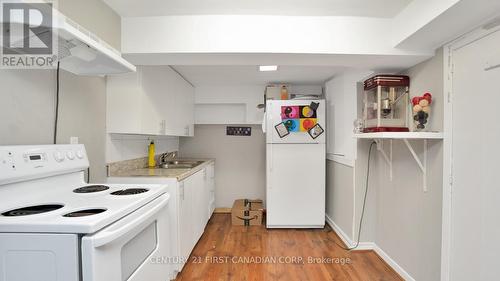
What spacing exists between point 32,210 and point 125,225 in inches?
17.1

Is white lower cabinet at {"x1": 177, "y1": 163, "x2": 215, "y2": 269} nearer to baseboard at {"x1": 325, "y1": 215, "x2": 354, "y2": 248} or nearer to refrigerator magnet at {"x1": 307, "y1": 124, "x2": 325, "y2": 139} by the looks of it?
refrigerator magnet at {"x1": 307, "y1": 124, "x2": 325, "y2": 139}

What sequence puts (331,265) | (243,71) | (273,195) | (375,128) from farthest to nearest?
(273,195)
(243,71)
(331,265)
(375,128)

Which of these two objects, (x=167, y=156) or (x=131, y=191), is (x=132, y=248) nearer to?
(x=131, y=191)

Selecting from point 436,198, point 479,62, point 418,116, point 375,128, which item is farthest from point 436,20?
point 436,198

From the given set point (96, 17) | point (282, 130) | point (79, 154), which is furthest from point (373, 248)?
point (96, 17)

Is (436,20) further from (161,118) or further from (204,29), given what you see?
(161,118)

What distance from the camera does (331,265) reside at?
7.53ft

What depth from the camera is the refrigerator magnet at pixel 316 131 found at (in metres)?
3.07

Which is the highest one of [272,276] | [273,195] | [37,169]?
[37,169]

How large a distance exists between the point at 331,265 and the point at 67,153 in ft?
7.84

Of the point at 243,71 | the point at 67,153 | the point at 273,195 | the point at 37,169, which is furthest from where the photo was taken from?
the point at 273,195

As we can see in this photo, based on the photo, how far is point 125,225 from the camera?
97 cm

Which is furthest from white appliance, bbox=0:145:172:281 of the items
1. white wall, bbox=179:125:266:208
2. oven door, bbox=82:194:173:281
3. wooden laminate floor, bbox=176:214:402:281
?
white wall, bbox=179:125:266:208

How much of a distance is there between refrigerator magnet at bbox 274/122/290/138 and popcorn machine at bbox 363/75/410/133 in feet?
3.52
